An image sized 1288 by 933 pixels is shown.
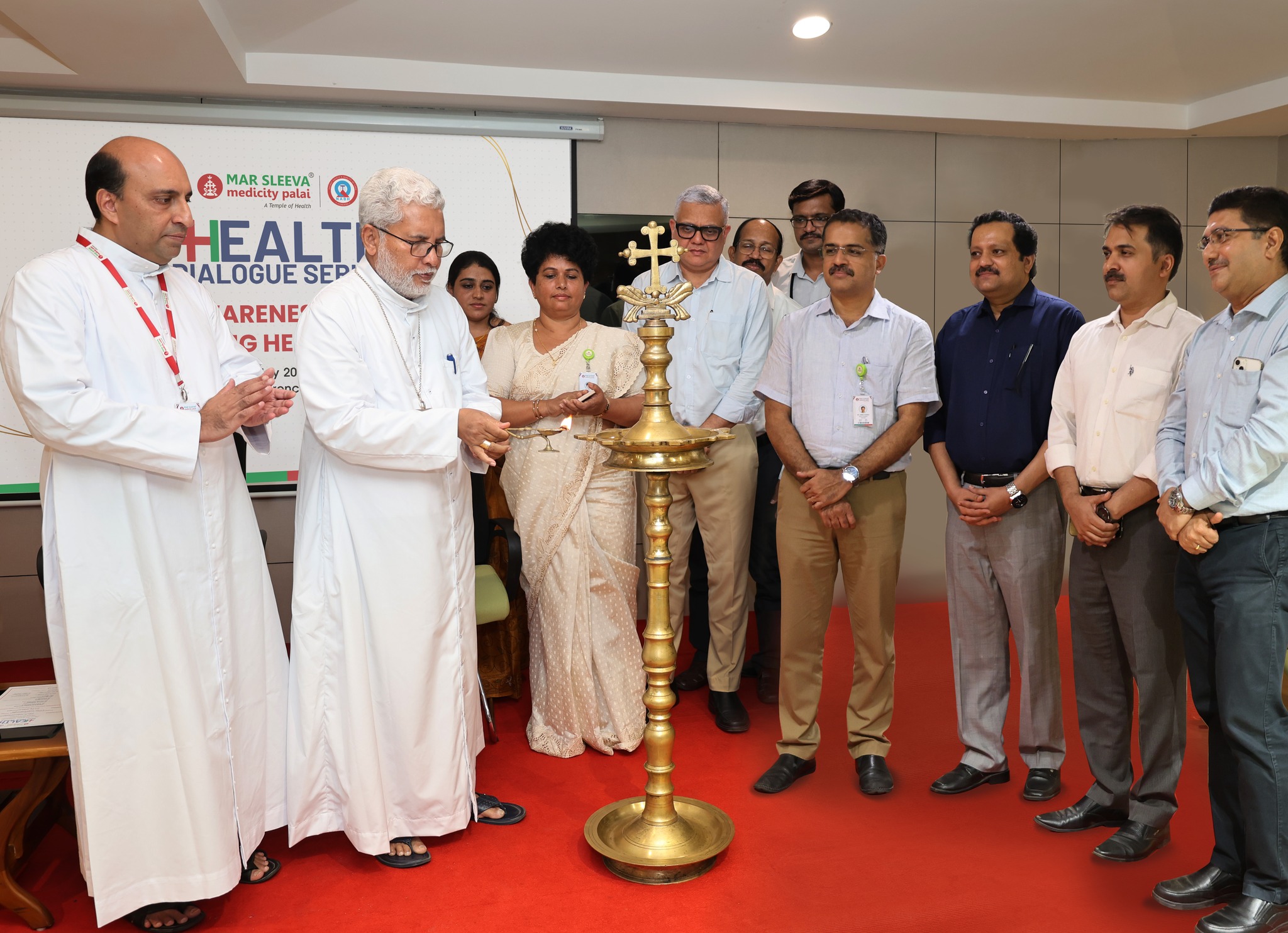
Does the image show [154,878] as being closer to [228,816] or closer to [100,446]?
[228,816]

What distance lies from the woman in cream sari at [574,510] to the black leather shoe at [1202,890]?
1896 mm

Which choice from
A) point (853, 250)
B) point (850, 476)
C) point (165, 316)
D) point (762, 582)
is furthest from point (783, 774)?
point (165, 316)

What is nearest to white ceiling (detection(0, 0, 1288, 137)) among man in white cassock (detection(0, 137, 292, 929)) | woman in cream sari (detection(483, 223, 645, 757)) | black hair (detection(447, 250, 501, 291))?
black hair (detection(447, 250, 501, 291))

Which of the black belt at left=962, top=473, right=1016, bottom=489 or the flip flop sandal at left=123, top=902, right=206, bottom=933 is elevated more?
the black belt at left=962, top=473, right=1016, bottom=489

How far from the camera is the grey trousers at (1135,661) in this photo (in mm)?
2883

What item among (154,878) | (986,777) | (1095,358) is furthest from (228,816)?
(1095,358)

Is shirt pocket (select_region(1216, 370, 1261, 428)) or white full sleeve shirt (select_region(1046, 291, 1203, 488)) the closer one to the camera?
shirt pocket (select_region(1216, 370, 1261, 428))

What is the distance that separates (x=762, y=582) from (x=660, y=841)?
1.78m

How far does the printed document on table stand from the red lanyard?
3.34ft

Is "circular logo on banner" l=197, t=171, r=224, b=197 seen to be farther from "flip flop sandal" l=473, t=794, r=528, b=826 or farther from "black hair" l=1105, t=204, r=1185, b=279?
"black hair" l=1105, t=204, r=1185, b=279

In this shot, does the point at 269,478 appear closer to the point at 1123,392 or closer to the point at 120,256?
the point at 120,256

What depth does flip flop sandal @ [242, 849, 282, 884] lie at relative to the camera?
2.86 meters

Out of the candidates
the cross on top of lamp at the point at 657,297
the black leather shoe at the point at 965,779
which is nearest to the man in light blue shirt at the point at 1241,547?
the black leather shoe at the point at 965,779

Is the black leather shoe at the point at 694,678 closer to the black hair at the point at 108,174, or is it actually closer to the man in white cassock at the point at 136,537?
the man in white cassock at the point at 136,537
